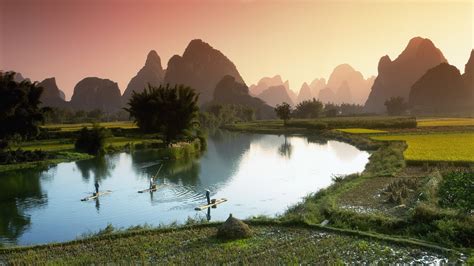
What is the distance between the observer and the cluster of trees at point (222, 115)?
9181 centimetres

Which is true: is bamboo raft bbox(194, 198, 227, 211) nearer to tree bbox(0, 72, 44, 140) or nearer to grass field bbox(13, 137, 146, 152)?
tree bbox(0, 72, 44, 140)

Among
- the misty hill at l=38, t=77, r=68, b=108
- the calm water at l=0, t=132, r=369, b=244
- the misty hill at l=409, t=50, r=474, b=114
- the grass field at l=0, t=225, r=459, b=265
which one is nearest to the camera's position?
the grass field at l=0, t=225, r=459, b=265

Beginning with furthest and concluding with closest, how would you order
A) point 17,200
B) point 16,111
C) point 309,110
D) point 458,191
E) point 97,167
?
point 309,110 < point 16,111 < point 97,167 < point 17,200 < point 458,191

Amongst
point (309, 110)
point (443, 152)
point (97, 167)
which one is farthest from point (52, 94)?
point (443, 152)

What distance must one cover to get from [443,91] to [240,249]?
148445mm

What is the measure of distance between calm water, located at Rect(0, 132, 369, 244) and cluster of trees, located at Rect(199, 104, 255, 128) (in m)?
56.8

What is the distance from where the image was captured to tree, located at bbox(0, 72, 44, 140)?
95.9 ft

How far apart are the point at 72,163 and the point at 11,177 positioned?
238 inches

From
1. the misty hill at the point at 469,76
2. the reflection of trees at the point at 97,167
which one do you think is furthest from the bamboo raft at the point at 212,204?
the misty hill at the point at 469,76

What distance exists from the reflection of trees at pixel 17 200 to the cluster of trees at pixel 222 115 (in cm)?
6489

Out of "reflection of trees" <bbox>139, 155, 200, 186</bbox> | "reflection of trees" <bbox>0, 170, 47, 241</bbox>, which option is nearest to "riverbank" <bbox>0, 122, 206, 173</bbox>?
"reflection of trees" <bbox>139, 155, 200, 186</bbox>

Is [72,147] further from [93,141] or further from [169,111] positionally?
[169,111]

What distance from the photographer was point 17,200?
19.1 metres

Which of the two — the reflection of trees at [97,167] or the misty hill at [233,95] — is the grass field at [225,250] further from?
the misty hill at [233,95]
